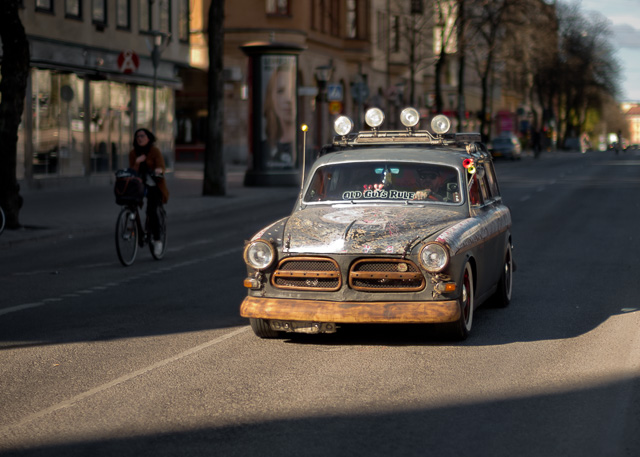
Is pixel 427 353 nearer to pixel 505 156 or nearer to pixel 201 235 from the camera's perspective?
pixel 201 235

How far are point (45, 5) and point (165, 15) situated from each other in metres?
9.23

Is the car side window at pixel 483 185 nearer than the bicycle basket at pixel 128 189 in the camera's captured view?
Yes

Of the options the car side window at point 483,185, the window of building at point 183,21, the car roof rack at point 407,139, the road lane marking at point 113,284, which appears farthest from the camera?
the window of building at point 183,21

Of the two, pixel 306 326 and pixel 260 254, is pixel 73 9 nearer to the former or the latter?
pixel 260 254

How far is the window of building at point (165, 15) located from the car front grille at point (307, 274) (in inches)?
1294

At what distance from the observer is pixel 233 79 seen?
54.7 meters

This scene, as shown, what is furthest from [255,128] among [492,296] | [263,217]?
[492,296]

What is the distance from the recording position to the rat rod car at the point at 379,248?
816 cm

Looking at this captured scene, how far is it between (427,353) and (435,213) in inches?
54.3

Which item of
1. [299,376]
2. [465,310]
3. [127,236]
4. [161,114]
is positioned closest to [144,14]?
[161,114]

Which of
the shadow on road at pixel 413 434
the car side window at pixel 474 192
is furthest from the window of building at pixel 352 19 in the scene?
the shadow on road at pixel 413 434

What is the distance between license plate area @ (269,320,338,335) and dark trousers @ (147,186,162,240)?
652 cm

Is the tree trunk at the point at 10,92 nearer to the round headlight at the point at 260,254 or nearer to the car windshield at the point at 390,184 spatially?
the car windshield at the point at 390,184

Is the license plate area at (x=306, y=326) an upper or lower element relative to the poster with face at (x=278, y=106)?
lower
